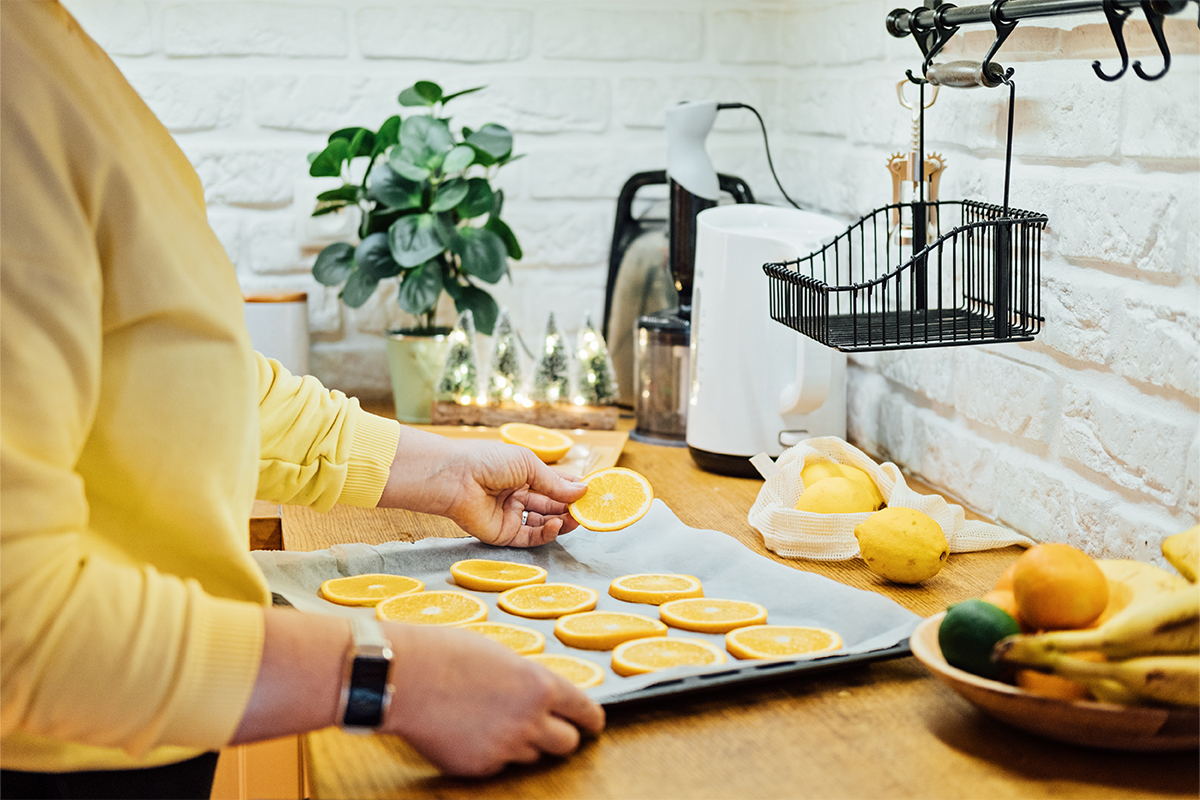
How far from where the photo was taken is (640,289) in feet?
5.67

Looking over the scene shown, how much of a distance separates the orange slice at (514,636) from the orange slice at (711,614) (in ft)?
0.35

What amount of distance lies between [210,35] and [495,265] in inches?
22.5

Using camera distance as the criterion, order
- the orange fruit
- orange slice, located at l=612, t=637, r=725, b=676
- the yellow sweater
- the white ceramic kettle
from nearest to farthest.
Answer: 1. the yellow sweater
2. the orange fruit
3. orange slice, located at l=612, t=637, r=725, b=676
4. the white ceramic kettle

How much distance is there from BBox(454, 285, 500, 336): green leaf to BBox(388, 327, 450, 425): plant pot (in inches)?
2.1

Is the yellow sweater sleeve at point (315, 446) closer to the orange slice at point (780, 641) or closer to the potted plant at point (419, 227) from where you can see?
the orange slice at point (780, 641)

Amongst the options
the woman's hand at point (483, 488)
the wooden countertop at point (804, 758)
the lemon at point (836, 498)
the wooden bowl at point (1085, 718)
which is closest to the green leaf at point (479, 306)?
the woman's hand at point (483, 488)

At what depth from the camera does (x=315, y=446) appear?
99cm

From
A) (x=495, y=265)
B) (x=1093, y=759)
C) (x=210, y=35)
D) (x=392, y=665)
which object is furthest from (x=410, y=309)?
(x=1093, y=759)

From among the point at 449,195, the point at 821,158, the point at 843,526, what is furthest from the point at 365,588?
the point at 821,158

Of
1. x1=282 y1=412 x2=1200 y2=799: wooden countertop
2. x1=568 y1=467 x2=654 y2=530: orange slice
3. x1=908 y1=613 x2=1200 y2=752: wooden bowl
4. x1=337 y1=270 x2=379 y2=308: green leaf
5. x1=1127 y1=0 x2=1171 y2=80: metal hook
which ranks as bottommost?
x1=282 y1=412 x2=1200 y2=799: wooden countertop

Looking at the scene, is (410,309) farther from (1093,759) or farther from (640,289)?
(1093,759)

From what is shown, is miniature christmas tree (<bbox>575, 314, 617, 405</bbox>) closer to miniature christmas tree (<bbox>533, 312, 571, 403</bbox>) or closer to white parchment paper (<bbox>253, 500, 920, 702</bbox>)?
miniature christmas tree (<bbox>533, 312, 571, 403</bbox>)

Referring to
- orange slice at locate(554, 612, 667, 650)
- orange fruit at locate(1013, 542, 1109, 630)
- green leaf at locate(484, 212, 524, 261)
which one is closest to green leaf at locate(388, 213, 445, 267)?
green leaf at locate(484, 212, 524, 261)

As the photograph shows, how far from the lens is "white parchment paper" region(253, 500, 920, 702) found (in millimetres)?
845
